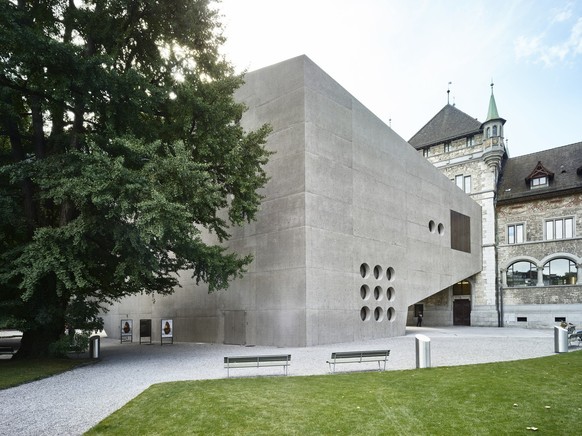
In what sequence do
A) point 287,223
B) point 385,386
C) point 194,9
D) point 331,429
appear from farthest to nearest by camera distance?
point 287,223, point 194,9, point 385,386, point 331,429

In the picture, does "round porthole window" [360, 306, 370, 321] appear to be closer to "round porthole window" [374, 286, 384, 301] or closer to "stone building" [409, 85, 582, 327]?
"round porthole window" [374, 286, 384, 301]

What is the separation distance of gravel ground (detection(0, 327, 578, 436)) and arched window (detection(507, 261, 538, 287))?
17.7 metres

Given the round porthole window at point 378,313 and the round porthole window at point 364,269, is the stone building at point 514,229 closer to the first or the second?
the round porthole window at point 378,313

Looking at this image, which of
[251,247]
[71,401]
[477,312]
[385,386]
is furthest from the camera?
[477,312]

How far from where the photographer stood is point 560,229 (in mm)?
34656

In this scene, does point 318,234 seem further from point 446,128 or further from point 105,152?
point 446,128

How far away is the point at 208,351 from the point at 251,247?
5565 mm

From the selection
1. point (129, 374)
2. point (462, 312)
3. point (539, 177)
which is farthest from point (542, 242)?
point (129, 374)

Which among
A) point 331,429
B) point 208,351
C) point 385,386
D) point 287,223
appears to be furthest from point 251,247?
point 331,429

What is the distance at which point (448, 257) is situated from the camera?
31203mm

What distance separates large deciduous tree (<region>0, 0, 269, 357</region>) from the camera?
1245 centimetres

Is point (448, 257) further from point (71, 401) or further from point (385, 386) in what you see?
point (71, 401)

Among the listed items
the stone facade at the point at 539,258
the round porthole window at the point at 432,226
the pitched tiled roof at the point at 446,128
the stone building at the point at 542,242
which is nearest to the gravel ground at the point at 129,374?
the round porthole window at the point at 432,226

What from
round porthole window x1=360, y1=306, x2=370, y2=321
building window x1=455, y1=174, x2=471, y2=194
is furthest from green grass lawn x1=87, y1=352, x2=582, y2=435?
building window x1=455, y1=174, x2=471, y2=194
